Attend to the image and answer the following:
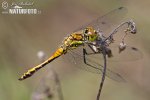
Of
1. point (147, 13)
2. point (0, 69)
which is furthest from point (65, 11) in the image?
point (0, 69)

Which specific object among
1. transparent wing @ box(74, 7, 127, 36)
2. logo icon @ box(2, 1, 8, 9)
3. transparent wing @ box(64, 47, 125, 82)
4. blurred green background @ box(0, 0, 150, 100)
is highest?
transparent wing @ box(74, 7, 127, 36)

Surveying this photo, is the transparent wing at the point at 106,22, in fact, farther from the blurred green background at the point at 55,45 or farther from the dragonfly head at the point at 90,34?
the blurred green background at the point at 55,45

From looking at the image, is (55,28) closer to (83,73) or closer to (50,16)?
(50,16)

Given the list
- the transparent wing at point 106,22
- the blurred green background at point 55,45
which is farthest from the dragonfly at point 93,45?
the blurred green background at point 55,45

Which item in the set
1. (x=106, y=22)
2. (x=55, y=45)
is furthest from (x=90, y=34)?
(x=55, y=45)

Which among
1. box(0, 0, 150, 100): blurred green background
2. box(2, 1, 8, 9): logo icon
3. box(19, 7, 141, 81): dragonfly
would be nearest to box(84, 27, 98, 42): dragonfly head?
box(19, 7, 141, 81): dragonfly

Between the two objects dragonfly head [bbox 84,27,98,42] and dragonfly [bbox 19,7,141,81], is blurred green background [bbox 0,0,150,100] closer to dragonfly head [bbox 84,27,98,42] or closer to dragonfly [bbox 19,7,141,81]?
dragonfly [bbox 19,7,141,81]
